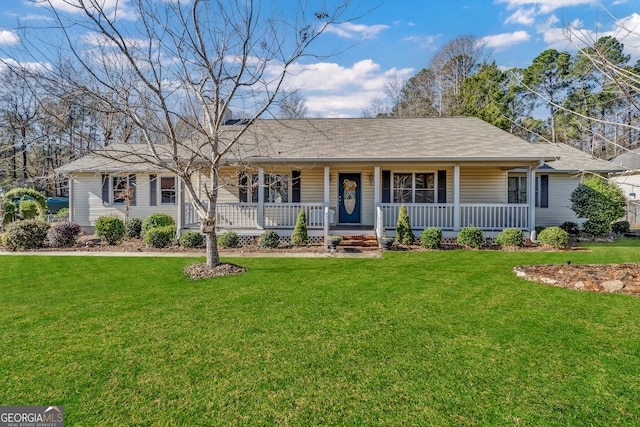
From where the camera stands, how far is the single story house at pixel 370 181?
11227 millimetres

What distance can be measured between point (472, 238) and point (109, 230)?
492 inches

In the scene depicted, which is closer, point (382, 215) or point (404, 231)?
point (404, 231)

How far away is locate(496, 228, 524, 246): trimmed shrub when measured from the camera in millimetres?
10633

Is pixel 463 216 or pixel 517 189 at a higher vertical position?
pixel 517 189

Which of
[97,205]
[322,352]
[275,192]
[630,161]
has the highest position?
[630,161]

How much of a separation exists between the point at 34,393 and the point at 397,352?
3.51m

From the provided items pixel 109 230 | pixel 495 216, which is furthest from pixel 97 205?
pixel 495 216

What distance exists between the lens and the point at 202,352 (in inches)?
146

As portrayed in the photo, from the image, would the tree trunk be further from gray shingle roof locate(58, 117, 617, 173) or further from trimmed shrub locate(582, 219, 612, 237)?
trimmed shrub locate(582, 219, 612, 237)

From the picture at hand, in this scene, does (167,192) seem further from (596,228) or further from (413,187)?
(596,228)

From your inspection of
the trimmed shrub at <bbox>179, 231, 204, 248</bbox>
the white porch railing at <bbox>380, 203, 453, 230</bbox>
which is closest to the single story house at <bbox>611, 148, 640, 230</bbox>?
the white porch railing at <bbox>380, 203, 453, 230</bbox>

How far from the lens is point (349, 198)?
13094mm

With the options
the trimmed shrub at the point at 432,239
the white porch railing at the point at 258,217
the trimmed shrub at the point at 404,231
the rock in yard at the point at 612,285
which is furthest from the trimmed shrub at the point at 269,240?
the rock in yard at the point at 612,285

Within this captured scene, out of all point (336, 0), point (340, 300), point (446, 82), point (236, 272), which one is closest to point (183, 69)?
point (336, 0)
